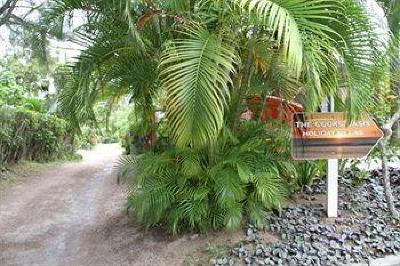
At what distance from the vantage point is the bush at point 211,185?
15.6 ft

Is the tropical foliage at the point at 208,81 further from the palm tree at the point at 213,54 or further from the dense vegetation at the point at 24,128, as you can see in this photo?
the dense vegetation at the point at 24,128

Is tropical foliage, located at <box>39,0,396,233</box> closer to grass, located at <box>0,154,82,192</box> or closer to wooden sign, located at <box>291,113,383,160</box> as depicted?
wooden sign, located at <box>291,113,383,160</box>

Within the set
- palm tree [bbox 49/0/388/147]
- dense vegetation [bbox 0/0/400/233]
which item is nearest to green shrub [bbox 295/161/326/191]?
dense vegetation [bbox 0/0/400/233]

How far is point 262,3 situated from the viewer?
11.0 feet

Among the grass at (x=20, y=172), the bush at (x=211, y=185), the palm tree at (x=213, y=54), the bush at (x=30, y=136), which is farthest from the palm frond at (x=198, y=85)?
the bush at (x=30, y=136)

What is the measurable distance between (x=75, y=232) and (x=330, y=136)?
3.55 meters

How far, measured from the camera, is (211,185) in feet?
15.9

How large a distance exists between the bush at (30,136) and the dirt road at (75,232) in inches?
64.2

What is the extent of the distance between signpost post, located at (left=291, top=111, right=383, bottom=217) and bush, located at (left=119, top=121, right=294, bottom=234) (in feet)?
1.18

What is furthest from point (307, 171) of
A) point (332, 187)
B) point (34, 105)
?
point (34, 105)

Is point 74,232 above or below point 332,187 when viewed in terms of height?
below

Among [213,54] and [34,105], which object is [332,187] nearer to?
[213,54]

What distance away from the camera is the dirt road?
4.84 m

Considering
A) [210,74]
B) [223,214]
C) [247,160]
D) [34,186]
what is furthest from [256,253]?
[34,186]
